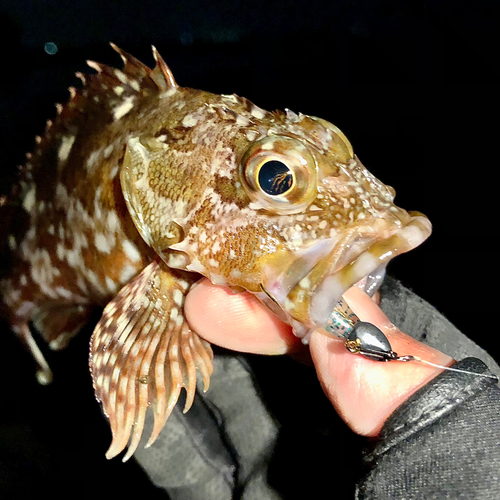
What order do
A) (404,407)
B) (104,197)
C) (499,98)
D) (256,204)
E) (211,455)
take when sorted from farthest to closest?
(499,98)
(211,455)
(104,197)
(256,204)
(404,407)

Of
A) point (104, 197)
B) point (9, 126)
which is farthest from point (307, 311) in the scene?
point (9, 126)

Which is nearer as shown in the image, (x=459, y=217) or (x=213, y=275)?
(x=213, y=275)

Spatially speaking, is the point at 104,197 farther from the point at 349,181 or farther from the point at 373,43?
the point at 373,43

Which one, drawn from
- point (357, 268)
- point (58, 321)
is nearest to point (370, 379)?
point (357, 268)

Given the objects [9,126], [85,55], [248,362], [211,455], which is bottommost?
[211,455]

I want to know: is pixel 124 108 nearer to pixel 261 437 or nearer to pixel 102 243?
pixel 102 243

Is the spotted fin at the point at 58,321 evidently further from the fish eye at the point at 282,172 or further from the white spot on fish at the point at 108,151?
the fish eye at the point at 282,172

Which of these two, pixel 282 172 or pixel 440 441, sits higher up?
pixel 282 172
